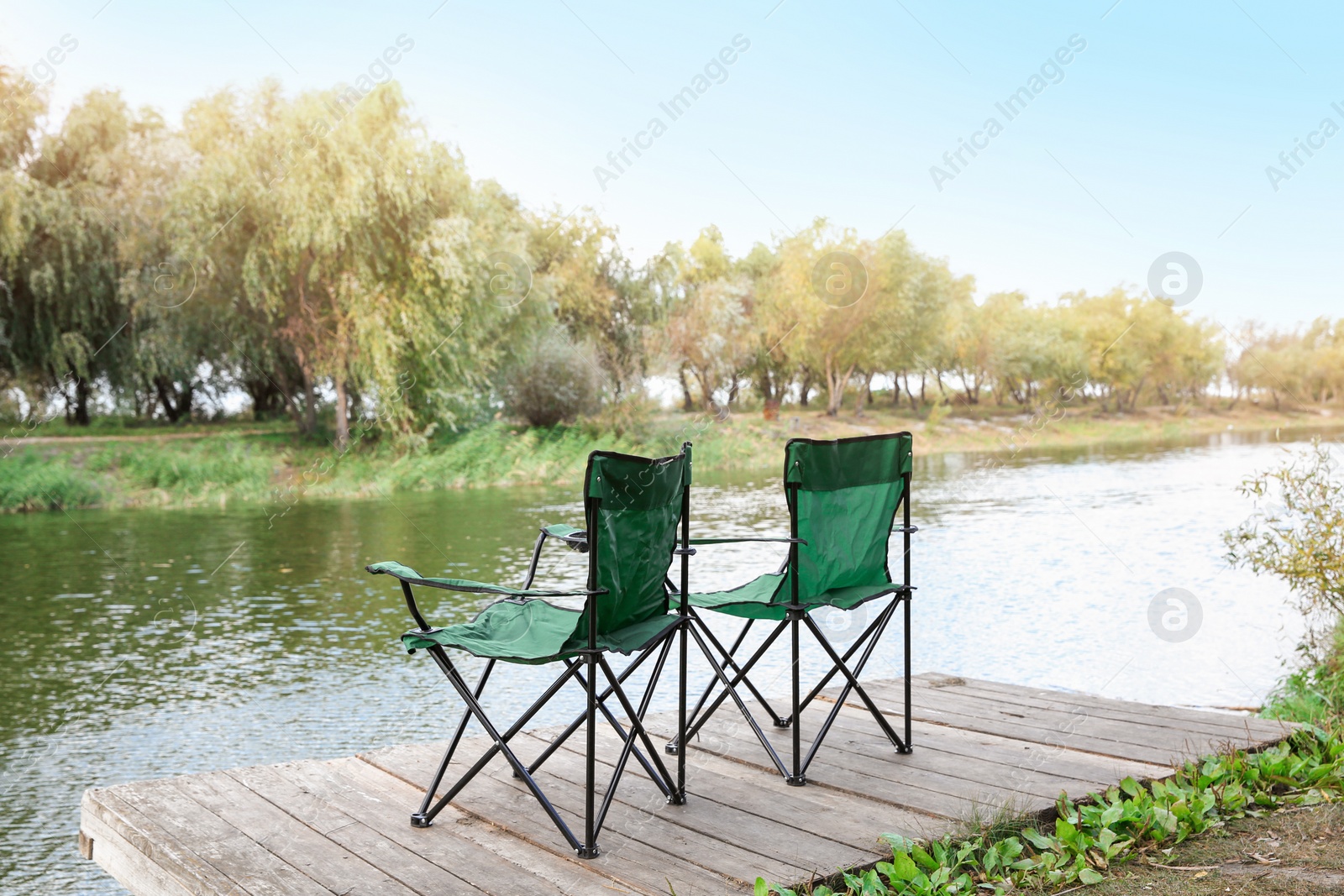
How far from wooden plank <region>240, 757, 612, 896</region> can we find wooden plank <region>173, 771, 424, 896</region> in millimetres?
34

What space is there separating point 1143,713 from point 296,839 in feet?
8.53

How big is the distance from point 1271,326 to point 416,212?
3273 centimetres

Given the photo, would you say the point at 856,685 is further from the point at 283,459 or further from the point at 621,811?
the point at 283,459

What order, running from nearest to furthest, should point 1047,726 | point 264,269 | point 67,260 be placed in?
point 1047,726 < point 67,260 < point 264,269

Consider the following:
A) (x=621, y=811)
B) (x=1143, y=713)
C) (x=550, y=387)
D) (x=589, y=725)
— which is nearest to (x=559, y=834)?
(x=621, y=811)

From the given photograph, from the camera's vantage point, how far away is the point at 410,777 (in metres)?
2.81

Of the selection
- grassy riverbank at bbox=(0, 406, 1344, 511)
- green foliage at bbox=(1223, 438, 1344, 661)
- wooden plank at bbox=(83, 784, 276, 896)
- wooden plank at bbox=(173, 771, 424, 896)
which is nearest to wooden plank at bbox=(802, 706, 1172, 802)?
wooden plank at bbox=(173, 771, 424, 896)

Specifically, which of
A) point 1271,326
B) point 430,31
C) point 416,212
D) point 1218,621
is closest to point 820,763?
point 1218,621

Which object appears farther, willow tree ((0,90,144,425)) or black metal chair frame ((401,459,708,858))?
willow tree ((0,90,144,425))

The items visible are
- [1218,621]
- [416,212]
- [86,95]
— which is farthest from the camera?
[86,95]

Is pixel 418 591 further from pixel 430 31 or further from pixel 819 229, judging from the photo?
pixel 819 229

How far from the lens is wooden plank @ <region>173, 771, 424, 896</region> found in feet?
7.05

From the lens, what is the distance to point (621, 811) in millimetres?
2592

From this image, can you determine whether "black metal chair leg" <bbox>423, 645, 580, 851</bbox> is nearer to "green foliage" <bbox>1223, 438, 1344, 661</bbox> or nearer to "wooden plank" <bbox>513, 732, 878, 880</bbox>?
"wooden plank" <bbox>513, 732, 878, 880</bbox>
